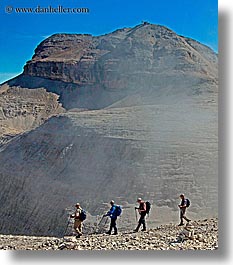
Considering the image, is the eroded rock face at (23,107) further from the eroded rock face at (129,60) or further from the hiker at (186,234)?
the hiker at (186,234)

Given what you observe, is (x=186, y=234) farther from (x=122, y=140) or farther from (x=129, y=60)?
(x=129, y=60)

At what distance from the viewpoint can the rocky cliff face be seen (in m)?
13.2

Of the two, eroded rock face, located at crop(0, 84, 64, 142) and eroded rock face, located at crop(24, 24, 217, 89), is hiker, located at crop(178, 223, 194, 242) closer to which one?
eroded rock face, located at crop(24, 24, 217, 89)

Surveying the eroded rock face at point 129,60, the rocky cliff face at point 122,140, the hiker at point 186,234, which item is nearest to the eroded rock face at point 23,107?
the rocky cliff face at point 122,140

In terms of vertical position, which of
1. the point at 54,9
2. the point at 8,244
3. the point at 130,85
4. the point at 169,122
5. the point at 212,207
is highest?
the point at 130,85

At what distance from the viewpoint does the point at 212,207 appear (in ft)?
35.4

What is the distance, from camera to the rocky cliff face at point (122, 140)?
13211 mm

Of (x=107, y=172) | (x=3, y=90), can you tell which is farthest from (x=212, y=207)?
(x=3, y=90)

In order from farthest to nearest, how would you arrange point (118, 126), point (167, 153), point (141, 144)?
1. point (118, 126)
2. point (141, 144)
3. point (167, 153)

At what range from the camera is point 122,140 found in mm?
16375

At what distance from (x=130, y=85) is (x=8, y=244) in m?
16.7

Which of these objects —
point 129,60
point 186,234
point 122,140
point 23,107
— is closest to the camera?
point 186,234

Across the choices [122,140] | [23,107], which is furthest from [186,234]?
[23,107]

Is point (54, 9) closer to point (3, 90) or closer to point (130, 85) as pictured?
point (130, 85)
